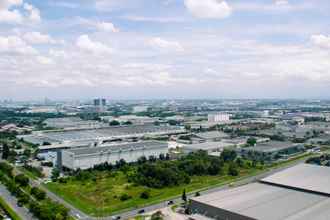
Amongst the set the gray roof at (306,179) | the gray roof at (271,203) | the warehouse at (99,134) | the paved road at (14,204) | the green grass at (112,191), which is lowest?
the green grass at (112,191)

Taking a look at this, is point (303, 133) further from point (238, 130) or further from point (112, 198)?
point (112, 198)

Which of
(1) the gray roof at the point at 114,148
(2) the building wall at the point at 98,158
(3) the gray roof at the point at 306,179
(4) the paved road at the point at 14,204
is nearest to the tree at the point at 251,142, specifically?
(1) the gray roof at the point at 114,148

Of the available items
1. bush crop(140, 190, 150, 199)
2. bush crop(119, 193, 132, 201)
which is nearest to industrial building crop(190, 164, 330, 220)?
bush crop(140, 190, 150, 199)

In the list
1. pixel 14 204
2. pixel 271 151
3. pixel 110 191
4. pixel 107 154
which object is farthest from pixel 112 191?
pixel 271 151

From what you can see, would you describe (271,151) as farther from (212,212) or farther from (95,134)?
(95,134)

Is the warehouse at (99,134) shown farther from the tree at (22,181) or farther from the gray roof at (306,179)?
the gray roof at (306,179)

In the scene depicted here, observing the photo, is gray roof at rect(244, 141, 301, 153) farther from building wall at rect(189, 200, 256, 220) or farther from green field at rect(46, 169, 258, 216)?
building wall at rect(189, 200, 256, 220)
